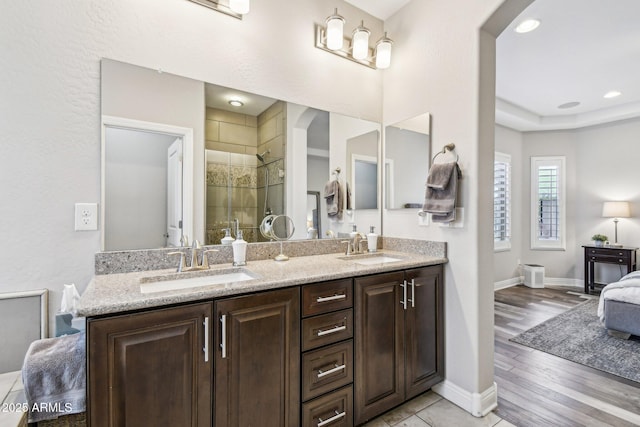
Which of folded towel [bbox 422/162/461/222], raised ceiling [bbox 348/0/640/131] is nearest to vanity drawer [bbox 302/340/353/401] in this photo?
folded towel [bbox 422/162/461/222]

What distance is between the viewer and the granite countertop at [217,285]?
1.04 metres

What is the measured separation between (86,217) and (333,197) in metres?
1.54

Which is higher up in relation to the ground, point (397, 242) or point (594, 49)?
point (594, 49)

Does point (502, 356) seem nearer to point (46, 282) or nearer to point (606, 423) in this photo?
point (606, 423)

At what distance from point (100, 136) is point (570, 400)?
3.27 meters

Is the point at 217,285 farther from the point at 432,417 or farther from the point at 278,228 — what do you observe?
the point at 432,417

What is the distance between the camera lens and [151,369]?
3.55ft

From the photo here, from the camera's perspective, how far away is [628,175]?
14.8ft

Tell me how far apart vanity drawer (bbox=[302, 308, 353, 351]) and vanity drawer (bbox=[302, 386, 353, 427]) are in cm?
28

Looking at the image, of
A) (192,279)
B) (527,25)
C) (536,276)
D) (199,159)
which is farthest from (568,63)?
(192,279)

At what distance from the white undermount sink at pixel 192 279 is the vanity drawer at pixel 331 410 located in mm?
705

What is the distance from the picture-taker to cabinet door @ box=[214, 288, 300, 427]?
1213 mm

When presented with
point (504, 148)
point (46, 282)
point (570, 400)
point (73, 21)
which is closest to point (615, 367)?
→ point (570, 400)

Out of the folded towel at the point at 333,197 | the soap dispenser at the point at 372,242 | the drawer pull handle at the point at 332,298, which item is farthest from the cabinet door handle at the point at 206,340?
the soap dispenser at the point at 372,242
